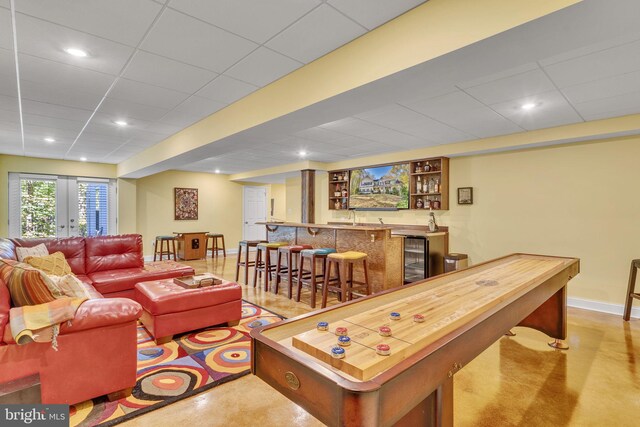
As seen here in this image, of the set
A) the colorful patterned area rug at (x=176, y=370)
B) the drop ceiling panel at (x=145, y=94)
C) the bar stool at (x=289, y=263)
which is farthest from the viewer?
the bar stool at (x=289, y=263)

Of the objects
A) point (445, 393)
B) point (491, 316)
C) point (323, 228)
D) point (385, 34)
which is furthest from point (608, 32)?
point (323, 228)

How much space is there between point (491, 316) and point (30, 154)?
8880 millimetres

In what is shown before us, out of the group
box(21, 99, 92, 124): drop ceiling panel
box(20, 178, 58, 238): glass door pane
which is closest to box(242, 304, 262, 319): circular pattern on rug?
box(21, 99, 92, 124): drop ceiling panel

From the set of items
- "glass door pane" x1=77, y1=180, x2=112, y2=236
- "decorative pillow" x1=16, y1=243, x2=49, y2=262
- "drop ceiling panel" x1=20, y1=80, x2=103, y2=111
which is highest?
"drop ceiling panel" x1=20, y1=80, x2=103, y2=111

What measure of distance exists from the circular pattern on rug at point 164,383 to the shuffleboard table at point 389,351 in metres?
1.40

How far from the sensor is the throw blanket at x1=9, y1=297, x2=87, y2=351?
1.69m

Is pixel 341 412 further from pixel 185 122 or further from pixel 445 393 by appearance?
pixel 185 122

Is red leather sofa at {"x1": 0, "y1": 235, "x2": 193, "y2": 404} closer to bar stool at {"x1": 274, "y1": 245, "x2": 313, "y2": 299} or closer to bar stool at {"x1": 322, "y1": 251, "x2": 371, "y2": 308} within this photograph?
bar stool at {"x1": 322, "y1": 251, "x2": 371, "y2": 308}

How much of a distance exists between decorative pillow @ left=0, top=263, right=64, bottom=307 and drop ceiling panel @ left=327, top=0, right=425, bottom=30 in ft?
8.11

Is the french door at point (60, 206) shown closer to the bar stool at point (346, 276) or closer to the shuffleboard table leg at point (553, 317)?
the bar stool at point (346, 276)

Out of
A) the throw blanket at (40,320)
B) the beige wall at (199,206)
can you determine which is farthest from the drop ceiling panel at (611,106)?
the beige wall at (199,206)

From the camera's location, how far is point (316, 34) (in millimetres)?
2199

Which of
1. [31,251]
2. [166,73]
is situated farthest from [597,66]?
[31,251]

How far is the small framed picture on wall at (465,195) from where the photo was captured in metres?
5.42
